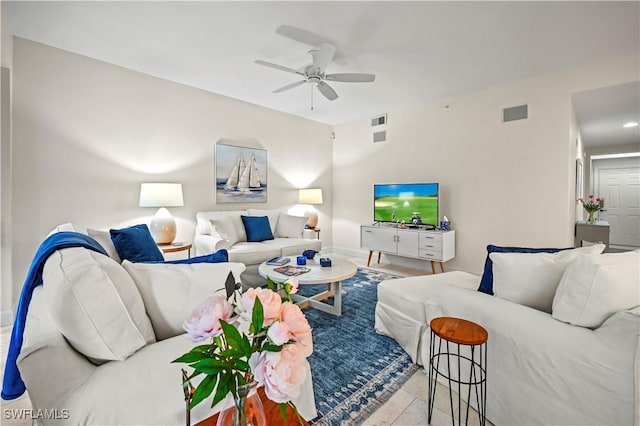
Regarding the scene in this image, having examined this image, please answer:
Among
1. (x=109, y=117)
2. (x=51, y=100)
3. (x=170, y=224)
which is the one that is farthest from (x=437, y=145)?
(x=51, y=100)

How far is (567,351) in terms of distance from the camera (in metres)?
1.19

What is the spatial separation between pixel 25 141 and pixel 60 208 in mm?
705

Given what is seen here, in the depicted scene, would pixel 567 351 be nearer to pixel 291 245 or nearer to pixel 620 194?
pixel 291 245

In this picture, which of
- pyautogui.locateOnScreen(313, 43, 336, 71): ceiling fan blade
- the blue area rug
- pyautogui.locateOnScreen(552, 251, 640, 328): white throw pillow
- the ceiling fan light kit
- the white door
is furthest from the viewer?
the white door

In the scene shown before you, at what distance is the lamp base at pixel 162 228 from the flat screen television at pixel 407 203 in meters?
3.26

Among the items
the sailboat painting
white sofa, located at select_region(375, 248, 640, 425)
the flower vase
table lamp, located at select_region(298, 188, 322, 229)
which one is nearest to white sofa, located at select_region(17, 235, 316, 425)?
the flower vase

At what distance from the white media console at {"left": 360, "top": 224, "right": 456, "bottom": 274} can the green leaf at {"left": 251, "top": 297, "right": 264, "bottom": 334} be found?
3.95 metres

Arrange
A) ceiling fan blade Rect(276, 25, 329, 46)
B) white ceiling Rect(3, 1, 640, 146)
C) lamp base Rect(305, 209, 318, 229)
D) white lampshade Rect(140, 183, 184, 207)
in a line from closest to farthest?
white ceiling Rect(3, 1, 640, 146), ceiling fan blade Rect(276, 25, 329, 46), white lampshade Rect(140, 183, 184, 207), lamp base Rect(305, 209, 318, 229)

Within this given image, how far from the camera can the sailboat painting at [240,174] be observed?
438 centimetres

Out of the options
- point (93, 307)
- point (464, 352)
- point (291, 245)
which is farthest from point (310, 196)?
point (93, 307)

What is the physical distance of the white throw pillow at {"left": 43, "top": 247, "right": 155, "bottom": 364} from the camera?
0.91m

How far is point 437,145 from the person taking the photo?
14.9 ft

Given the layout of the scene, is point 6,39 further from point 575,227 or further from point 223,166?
point 575,227

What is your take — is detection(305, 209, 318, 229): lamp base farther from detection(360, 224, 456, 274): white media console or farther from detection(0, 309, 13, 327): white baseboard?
detection(0, 309, 13, 327): white baseboard
